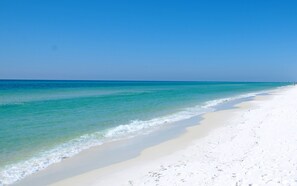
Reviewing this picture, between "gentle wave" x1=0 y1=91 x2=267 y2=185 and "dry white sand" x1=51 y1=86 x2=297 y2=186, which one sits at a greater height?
"dry white sand" x1=51 y1=86 x2=297 y2=186

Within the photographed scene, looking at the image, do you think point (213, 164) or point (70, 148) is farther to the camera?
point (70, 148)

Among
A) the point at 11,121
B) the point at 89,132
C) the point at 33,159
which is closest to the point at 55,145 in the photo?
the point at 33,159

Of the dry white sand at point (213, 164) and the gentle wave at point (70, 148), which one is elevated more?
the dry white sand at point (213, 164)

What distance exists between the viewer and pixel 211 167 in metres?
7.83

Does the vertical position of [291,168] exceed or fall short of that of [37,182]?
it exceeds it

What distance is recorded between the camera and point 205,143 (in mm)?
11297

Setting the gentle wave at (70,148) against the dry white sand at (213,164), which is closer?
the dry white sand at (213,164)

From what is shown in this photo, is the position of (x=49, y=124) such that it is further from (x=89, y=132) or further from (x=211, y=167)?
(x=211, y=167)

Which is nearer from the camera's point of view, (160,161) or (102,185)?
(102,185)

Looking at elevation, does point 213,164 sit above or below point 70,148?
above

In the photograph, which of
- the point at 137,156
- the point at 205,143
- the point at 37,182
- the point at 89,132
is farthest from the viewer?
the point at 89,132

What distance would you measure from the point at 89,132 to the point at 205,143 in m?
6.49

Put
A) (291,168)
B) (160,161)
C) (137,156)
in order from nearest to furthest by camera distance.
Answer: (291,168) → (160,161) → (137,156)

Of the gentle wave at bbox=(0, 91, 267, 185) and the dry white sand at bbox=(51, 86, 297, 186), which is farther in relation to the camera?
the gentle wave at bbox=(0, 91, 267, 185)
